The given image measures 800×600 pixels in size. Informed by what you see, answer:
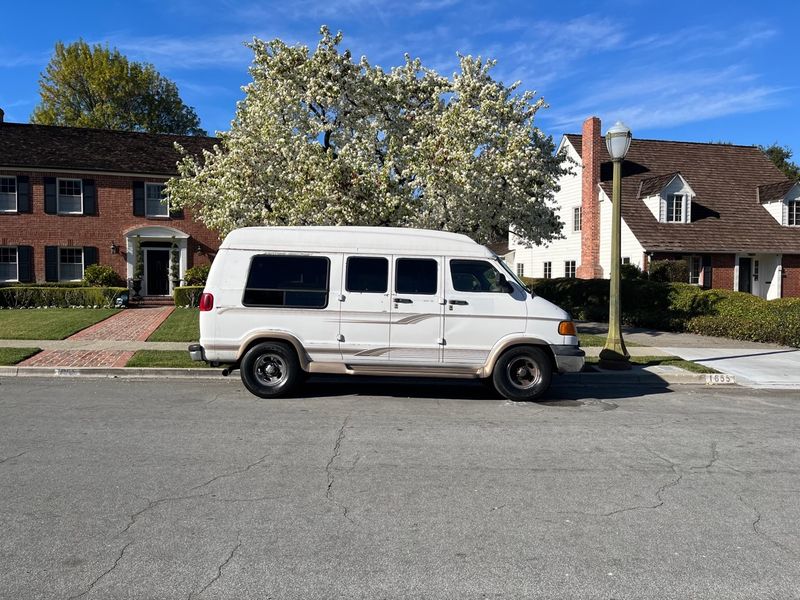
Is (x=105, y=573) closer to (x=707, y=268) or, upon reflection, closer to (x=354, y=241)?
(x=354, y=241)

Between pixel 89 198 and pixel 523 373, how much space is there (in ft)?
74.1

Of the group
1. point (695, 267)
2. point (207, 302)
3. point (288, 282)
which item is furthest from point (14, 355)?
point (695, 267)

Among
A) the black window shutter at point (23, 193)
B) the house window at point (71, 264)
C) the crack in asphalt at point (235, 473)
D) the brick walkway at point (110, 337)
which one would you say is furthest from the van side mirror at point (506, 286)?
the black window shutter at point (23, 193)

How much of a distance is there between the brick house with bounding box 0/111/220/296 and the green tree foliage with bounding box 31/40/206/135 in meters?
14.9

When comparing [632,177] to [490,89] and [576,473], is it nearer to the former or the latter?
[490,89]

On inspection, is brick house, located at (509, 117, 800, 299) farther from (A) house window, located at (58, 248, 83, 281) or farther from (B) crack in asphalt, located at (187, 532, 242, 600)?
(B) crack in asphalt, located at (187, 532, 242, 600)

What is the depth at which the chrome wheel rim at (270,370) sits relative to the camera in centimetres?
Answer: 891

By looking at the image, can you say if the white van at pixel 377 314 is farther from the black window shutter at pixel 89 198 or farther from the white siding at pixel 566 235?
the white siding at pixel 566 235

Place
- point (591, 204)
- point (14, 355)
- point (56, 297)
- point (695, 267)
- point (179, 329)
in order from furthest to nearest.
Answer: point (591, 204), point (695, 267), point (56, 297), point (179, 329), point (14, 355)

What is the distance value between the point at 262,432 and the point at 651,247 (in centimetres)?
2092

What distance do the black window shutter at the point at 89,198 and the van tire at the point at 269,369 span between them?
66.3ft

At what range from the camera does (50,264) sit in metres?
25.3

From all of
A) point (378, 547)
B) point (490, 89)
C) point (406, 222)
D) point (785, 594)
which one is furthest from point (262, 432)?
point (490, 89)

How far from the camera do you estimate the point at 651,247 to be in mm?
24328
